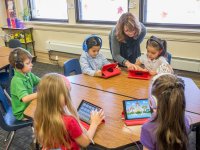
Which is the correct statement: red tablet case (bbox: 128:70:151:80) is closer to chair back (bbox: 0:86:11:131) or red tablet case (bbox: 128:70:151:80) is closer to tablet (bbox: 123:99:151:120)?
tablet (bbox: 123:99:151:120)

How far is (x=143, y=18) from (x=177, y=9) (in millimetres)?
518

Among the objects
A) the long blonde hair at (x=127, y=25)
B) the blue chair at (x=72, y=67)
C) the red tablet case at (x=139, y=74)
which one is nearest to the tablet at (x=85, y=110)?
the red tablet case at (x=139, y=74)

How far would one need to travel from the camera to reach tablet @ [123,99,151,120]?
1412mm

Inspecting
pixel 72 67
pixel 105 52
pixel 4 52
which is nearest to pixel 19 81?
pixel 72 67

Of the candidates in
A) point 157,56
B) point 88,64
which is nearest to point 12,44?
point 88,64

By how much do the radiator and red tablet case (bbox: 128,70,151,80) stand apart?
4.53 feet

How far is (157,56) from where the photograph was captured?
7.14 feet

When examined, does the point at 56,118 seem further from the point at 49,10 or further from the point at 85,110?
the point at 49,10

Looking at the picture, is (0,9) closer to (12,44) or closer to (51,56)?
(51,56)

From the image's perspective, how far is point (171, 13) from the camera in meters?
3.45

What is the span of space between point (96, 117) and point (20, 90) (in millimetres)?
783

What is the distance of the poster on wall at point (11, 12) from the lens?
200 inches

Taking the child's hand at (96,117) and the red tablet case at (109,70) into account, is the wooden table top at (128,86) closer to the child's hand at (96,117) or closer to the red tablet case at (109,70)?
the red tablet case at (109,70)

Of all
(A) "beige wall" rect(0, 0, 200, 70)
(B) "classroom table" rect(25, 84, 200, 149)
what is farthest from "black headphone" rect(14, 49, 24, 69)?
(A) "beige wall" rect(0, 0, 200, 70)
